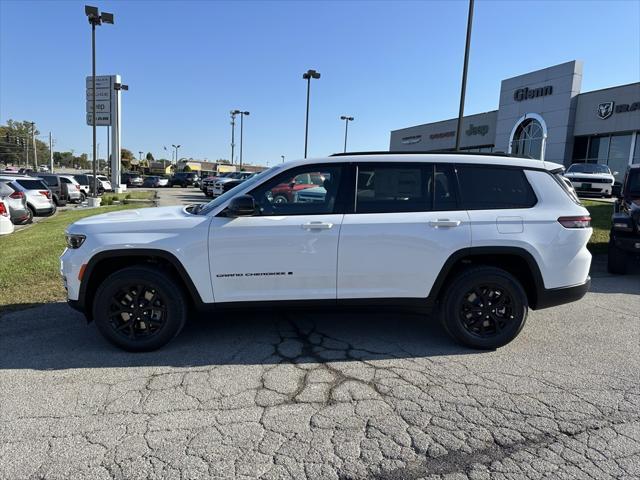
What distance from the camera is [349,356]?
161 inches

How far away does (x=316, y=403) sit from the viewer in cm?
326

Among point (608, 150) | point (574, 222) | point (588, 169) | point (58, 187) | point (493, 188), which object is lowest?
point (58, 187)

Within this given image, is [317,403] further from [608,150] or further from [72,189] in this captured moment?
[608,150]

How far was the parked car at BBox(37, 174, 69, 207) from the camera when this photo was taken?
23.4 metres

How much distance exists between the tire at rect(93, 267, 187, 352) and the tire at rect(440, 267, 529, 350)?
98.2 inches

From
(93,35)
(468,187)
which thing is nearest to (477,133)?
(93,35)

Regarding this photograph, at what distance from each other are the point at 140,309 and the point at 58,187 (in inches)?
917

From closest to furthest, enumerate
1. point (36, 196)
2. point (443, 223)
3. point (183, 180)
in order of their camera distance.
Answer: point (443, 223) → point (36, 196) → point (183, 180)

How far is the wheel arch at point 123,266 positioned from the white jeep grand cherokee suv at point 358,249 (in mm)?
12

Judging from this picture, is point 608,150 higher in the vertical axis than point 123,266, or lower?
higher

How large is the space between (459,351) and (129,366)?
9.82 feet

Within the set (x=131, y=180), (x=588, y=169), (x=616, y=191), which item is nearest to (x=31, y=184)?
(x=616, y=191)

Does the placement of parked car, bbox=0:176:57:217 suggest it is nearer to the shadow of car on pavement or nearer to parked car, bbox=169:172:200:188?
the shadow of car on pavement

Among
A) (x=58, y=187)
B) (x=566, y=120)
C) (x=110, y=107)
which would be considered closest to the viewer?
(x=58, y=187)
